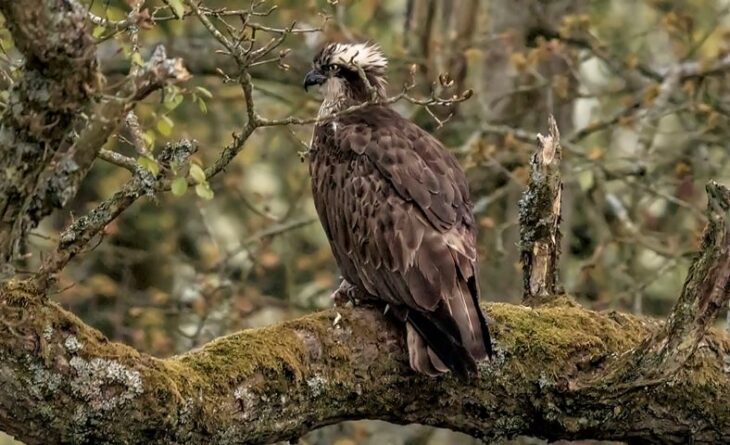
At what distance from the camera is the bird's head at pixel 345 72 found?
8656mm

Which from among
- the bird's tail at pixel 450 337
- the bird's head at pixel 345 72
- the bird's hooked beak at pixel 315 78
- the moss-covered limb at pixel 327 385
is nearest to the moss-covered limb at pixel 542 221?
the moss-covered limb at pixel 327 385

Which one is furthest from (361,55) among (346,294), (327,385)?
(327,385)

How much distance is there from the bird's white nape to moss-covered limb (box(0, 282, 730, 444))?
8.84 ft

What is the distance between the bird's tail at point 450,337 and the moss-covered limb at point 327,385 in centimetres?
9

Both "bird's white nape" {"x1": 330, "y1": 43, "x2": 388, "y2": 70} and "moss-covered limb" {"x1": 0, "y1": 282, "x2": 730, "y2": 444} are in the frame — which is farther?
"bird's white nape" {"x1": 330, "y1": 43, "x2": 388, "y2": 70}

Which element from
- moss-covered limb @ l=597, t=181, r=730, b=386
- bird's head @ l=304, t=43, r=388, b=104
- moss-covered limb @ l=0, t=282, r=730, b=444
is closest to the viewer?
moss-covered limb @ l=0, t=282, r=730, b=444

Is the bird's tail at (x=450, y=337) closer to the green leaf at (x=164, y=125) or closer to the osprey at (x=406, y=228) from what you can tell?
the osprey at (x=406, y=228)

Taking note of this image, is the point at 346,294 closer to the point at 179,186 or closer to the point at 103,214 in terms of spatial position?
the point at 103,214

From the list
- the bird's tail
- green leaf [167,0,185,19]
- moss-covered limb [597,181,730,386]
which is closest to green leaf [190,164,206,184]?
green leaf [167,0,185,19]

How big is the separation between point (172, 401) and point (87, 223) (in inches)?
30.3

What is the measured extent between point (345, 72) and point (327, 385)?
353 cm

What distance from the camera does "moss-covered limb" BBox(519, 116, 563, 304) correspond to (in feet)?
22.9

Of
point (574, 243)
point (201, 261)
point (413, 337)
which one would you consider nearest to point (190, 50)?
point (201, 261)

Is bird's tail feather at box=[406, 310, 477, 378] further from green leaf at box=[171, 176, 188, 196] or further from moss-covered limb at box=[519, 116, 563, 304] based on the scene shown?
green leaf at box=[171, 176, 188, 196]
